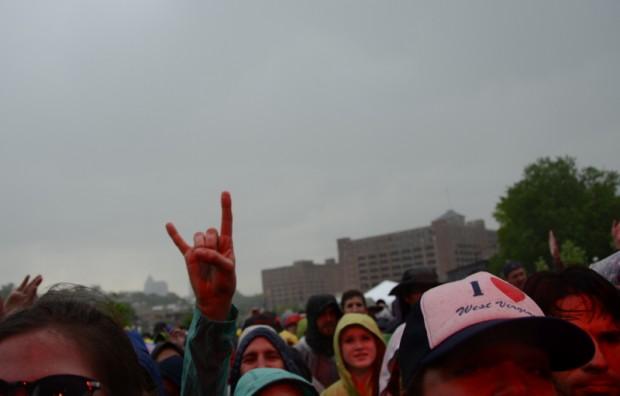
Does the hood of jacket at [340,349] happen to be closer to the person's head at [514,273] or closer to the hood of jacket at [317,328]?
the hood of jacket at [317,328]

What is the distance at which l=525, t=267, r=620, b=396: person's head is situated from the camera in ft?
6.84

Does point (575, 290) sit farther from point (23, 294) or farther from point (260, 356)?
point (23, 294)

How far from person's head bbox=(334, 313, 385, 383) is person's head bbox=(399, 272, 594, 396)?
278 centimetres

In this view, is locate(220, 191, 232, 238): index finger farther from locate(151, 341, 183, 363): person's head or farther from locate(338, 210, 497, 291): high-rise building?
locate(338, 210, 497, 291): high-rise building

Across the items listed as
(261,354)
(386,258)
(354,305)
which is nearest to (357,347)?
(261,354)

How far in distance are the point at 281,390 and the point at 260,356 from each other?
92 cm

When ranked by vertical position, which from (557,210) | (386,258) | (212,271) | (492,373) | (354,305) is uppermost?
(386,258)

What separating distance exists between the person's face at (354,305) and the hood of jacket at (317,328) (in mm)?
514

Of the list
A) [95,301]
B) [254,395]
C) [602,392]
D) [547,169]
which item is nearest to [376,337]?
[254,395]

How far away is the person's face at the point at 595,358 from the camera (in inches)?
81.9

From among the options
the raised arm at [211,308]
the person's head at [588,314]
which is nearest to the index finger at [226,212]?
the raised arm at [211,308]

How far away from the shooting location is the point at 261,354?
13.3ft

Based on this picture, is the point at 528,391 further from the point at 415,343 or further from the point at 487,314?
the point at 415,343

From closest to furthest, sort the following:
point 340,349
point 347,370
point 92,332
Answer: point 92,332, point 347,370, point 340,349
